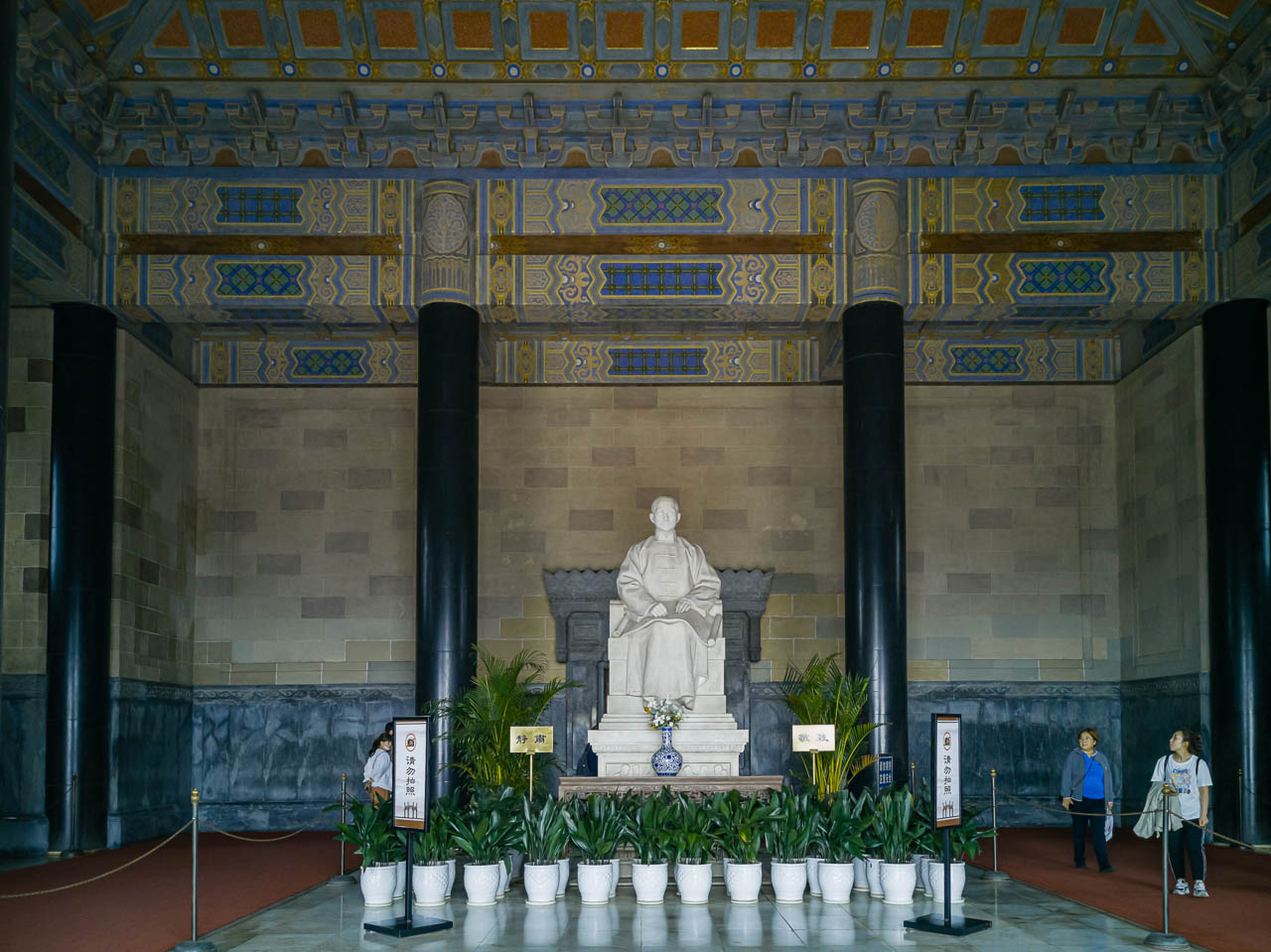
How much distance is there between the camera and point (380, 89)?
49.0 feet

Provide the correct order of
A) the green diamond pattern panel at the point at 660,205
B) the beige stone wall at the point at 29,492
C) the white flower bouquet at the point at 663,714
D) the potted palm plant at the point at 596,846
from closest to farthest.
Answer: the potted palm plant at the point at 596,846
the white flower bouquet at the point at 663,714
the beige stone wall at the point at 29,492
the green diamond pattern panel at the point at 660,205

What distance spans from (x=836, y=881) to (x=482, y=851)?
8.85ft

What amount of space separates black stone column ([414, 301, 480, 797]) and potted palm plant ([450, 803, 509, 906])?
12.3 feet

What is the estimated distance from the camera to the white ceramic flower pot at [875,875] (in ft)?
35.7

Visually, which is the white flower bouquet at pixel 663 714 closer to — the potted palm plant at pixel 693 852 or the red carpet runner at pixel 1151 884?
the potted palm plant at pixel 693 852

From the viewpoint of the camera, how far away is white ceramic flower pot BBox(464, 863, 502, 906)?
10609mm

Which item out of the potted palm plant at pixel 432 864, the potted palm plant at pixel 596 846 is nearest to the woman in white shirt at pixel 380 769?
the potted palm plant at pixel 432 864

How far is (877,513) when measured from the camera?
1496 cm

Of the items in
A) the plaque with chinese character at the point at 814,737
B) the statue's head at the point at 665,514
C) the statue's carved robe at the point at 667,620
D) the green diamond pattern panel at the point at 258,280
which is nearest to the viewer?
the plaque with chinese character at the point at 814,737

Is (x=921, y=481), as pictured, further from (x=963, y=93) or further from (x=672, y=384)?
(x=963, y=93)

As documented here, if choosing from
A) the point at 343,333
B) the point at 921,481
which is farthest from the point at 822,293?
the point at 343,333

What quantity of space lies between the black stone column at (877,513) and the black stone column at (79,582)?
7.95 m

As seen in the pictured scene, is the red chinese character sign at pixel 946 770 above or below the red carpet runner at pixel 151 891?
above

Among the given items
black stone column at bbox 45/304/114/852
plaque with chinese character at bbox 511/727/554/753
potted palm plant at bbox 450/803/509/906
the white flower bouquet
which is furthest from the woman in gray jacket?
black stone column at bbox 45/304/114/852
